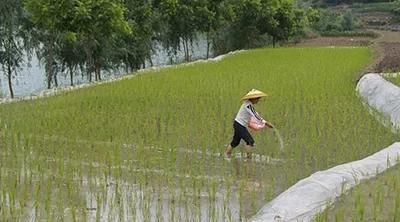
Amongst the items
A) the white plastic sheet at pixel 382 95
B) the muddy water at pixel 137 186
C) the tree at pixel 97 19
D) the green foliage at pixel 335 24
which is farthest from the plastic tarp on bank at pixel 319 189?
the green foliage at pixel 335 24

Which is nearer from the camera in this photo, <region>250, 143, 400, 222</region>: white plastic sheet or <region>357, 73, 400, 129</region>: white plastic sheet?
<region>250, 143, 400, 222</region>: white plastic sheet

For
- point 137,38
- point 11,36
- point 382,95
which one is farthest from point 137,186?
point 137,38

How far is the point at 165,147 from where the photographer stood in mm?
7520

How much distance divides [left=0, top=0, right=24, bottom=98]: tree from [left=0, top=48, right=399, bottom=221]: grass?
9.92ft

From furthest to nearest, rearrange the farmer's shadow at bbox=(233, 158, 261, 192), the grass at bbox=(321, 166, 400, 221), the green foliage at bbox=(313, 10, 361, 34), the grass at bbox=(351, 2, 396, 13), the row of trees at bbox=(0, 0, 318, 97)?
1. the grass at bbox=(351, 2, 396, 13)
2. the green foliage at bbox=(313, 10, 361, 34)
3. the row of trees at bbox=(0, 0, 318, 97)
4. the farmer's shadow at bbox=(233, 158, 261, 192)
5. the grass at bbox=(321, 166, 400, 221)

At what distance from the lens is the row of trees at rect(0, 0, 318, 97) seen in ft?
46.5

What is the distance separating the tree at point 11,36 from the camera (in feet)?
47.3

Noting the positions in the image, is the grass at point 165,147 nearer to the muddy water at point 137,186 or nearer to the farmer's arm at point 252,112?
the muddy water at point 137,186

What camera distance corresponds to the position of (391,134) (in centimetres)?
811

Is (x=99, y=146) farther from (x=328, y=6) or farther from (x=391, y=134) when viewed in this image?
(x=328, y=6)

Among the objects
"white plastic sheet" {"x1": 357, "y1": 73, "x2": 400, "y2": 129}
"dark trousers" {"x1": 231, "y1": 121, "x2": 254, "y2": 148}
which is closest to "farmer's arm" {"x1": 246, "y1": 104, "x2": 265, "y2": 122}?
"dark trousers" {"x1": 231, "y1": 121, "x2": 254, "y2": 148}

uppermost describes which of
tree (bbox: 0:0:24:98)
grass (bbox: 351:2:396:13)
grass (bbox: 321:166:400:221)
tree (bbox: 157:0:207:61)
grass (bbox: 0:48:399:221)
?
grass (bbox: 351:2:396:13)

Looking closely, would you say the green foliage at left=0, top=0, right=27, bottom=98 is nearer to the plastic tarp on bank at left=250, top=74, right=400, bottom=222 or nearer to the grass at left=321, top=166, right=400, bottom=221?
the plastic tarp on bank at left=250, top=74, right=400, bottom=222

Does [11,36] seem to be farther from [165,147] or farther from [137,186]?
[137,186]
